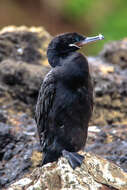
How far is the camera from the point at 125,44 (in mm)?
6895

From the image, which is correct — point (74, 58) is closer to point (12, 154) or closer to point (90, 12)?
point (12, 154)

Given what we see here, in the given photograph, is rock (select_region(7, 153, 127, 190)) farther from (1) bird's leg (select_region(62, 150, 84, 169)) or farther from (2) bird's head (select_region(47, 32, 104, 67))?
(2) bird's head (select_region(47, 32, 104, 67))

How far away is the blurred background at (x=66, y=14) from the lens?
1298 cm

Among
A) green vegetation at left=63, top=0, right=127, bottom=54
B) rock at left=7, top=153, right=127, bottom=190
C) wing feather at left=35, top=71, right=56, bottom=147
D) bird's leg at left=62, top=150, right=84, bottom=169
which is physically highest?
green vegetation at left=63, top=0, right=127, bottom=54

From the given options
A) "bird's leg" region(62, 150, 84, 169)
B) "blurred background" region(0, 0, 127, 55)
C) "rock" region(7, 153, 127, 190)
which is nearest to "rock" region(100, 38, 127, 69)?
"bird's leg" region(62, 150, 84, 169)

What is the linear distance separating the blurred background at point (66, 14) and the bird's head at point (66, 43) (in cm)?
835

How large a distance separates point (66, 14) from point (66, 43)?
10038 mm

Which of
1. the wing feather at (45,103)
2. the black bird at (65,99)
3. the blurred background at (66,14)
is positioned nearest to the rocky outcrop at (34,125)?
the black bird at (65,99)

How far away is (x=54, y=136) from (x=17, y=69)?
174cm

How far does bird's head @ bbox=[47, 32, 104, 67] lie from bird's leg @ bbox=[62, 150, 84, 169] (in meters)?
0.89

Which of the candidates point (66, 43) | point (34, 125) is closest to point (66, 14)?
point (34, 125)

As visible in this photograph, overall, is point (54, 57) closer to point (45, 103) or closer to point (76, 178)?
point (45, 103)

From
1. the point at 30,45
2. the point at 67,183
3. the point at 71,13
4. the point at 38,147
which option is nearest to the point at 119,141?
the point at 38,147

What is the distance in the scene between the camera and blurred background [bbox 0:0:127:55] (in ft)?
42.6
